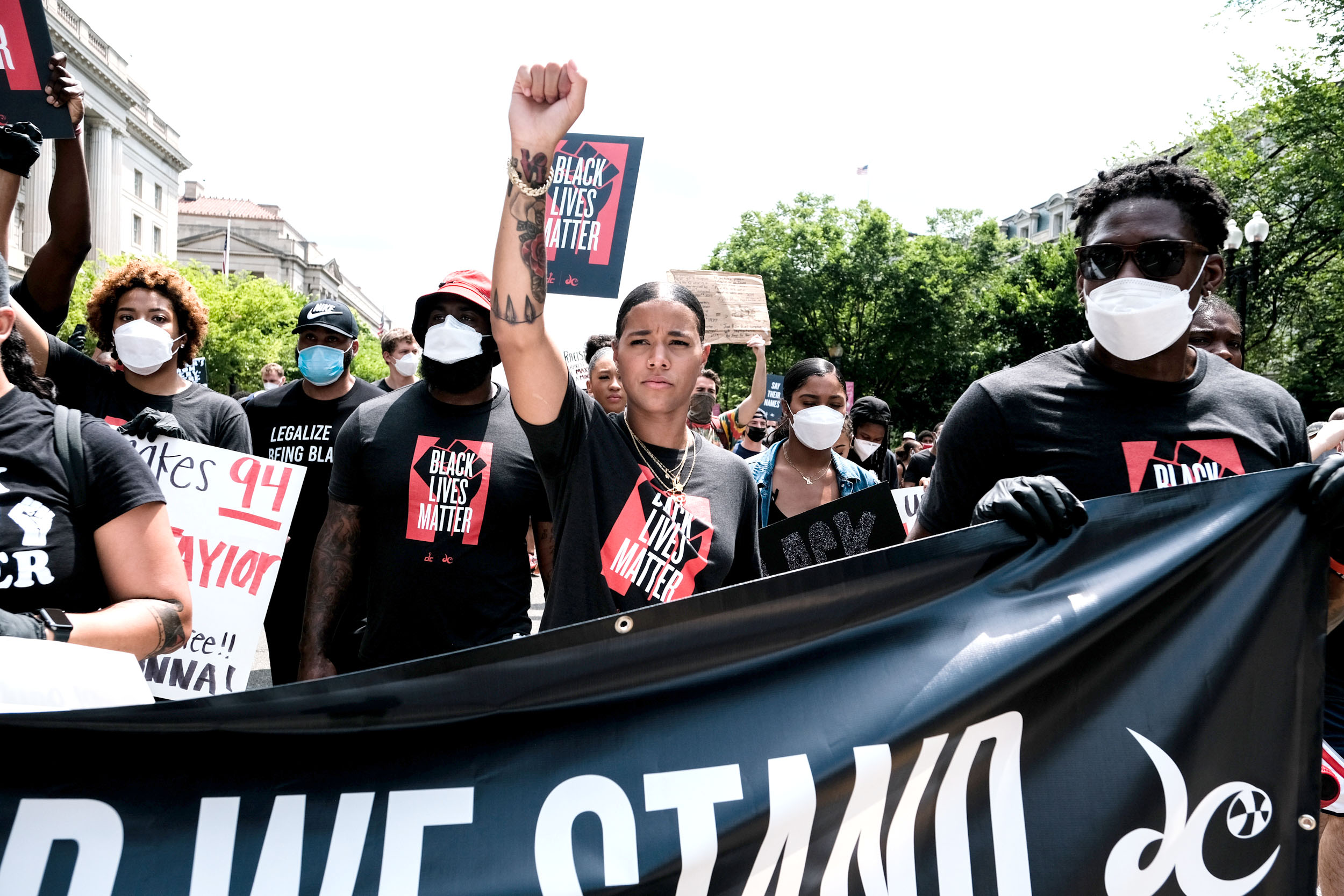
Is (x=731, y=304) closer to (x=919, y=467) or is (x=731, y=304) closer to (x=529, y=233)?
(x=919, y=467)

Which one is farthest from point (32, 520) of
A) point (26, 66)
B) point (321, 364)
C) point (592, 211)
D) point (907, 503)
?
point (592, 211)

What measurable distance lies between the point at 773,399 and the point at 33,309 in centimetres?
1256

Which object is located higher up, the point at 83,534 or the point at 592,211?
the point at 592,211

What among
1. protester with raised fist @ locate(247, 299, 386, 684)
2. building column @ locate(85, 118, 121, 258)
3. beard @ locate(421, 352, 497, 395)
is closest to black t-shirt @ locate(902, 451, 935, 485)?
protester with raised fist @ locate(247, 299, 386, 684)

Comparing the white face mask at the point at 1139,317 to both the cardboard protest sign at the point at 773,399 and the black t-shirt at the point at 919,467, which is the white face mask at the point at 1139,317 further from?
the cardboard protest sign at the point at 773,399

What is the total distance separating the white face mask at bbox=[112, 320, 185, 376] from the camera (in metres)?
4.04

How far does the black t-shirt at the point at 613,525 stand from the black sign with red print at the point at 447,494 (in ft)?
2.45

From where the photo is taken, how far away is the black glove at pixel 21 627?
1.84m

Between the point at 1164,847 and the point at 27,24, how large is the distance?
4.45 metres

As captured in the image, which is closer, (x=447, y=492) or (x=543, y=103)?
(x=543, y=103)

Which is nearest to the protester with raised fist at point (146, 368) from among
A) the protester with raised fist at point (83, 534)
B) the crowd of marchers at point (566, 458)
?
the crowd of marchers at point (566, 458)

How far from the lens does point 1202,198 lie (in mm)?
2375

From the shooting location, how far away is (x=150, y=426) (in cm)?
388

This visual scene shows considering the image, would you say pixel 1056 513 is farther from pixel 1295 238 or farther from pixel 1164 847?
pixel 1295 238
